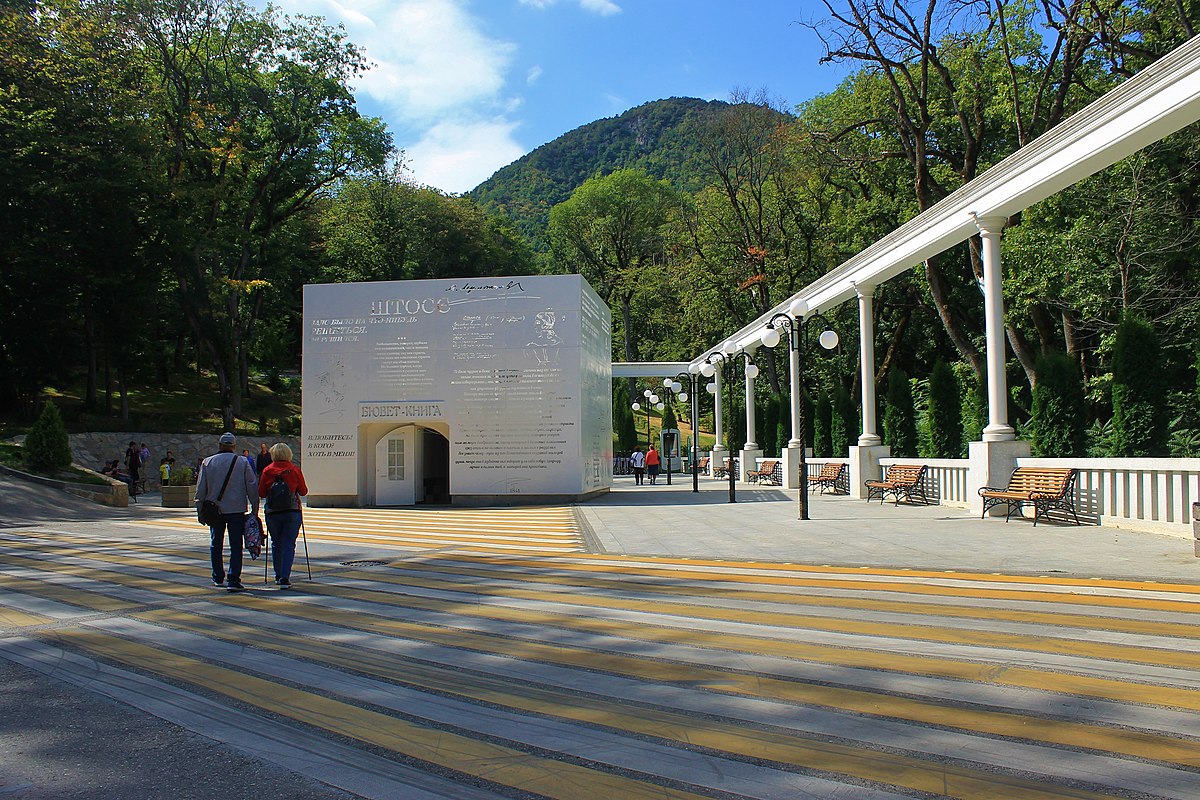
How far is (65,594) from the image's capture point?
30.6 feet

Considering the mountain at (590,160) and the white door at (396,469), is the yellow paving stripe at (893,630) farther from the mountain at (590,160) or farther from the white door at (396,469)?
the mountain at (590,160)

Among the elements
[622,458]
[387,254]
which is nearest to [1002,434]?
[622,458]

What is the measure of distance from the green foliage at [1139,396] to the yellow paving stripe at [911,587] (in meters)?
8.00

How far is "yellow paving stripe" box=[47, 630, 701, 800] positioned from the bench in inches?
461

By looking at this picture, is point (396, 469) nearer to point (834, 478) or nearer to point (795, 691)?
point (834, 478)

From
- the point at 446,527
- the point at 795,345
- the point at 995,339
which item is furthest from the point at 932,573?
the point at 795,345

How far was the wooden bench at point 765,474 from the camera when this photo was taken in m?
31.7

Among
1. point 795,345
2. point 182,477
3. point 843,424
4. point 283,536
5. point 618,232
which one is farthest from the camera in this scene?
point 618,232

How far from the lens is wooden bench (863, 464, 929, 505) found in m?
18.5

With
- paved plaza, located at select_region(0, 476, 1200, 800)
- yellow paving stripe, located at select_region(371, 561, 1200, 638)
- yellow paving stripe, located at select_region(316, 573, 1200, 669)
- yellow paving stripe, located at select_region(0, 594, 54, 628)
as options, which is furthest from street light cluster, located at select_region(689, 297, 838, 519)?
yellow paving stripe, located at select_region(0, 594, 54, 628)

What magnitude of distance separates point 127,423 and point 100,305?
4586 mm

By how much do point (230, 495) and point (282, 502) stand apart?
606 mm

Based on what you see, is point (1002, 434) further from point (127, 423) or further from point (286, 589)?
point (127, 423)

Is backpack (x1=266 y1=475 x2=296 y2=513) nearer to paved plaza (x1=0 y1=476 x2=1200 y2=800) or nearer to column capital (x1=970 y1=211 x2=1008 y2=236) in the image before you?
paved plaza (x1=0 y1=476 x2=1200 y2=800)
